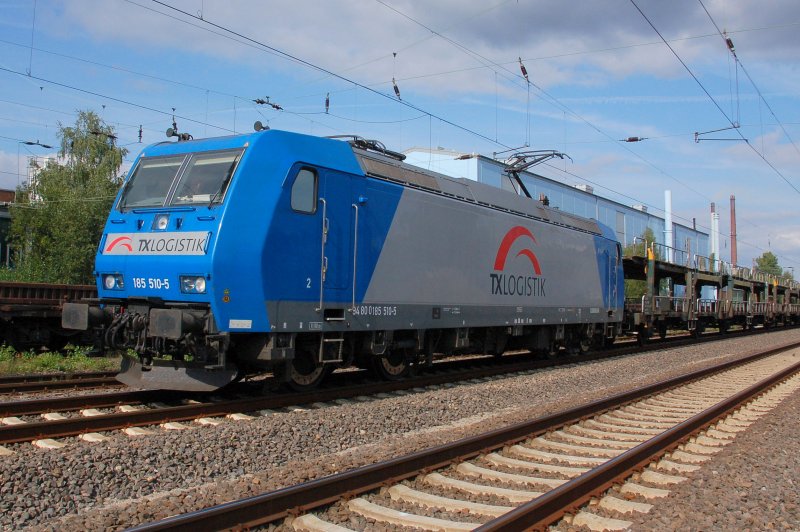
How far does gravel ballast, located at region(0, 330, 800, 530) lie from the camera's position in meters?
5.13

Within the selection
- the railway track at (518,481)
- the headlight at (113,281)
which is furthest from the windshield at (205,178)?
the railway track at (518,481)

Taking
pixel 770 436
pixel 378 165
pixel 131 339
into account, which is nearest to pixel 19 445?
pixel 131 339

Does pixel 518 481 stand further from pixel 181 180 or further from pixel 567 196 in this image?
pixel 567 196

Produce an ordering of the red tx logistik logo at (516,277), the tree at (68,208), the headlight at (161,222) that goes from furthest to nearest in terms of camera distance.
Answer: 1. the tree at (68,208)
2. the red tx logistik logo at (516,277)
3. the headlight at (161,222)

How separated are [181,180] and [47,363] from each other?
657cm

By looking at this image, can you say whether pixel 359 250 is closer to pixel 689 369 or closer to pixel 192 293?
pixel 192 293

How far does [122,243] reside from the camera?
9492 mm

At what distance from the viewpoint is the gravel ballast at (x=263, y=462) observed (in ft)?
16.8

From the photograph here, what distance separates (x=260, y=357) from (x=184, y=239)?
1.81 m

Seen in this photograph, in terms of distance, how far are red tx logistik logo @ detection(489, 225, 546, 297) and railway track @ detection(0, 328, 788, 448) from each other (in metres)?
3.10

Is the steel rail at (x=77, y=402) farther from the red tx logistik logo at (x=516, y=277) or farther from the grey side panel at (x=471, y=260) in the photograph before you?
the red tx logistik logo at (x=516, y=277)

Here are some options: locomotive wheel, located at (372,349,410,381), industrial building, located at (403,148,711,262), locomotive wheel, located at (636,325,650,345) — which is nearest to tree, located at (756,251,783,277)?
industrial building, located at (403,148,711,262)

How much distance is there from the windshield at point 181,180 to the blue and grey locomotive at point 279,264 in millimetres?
21

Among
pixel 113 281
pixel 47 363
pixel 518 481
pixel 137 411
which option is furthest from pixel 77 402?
pixel 518 481
